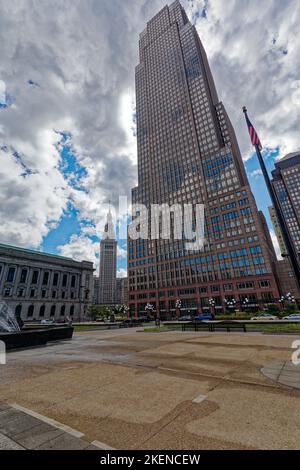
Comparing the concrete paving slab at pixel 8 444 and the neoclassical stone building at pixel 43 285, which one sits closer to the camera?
the concrete paving slab at pixel 8 444

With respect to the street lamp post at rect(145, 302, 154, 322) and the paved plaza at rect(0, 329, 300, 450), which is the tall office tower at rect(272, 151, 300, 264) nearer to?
the street lamp post at rect(145, 302, 154, 322)

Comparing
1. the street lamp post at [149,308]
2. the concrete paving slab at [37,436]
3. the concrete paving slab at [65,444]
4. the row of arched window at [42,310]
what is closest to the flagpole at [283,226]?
the concrete paving slab at [65,444]

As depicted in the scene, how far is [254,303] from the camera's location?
69562 mm

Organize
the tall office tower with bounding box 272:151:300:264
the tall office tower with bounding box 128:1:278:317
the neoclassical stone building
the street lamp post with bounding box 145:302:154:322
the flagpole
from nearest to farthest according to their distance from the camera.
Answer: the flagpole, the neoclassical stone building, the street lamp post with bounding box 145:302:154:322, the tall office tower with bounding box 128:1:278:317, the tall office tower with bounding box 272:151:300:264

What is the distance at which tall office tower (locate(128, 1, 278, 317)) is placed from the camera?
77.2m

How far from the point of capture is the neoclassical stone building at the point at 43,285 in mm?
68500

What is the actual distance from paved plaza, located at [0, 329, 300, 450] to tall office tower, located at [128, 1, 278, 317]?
233 feet

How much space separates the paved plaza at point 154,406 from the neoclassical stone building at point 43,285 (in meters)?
71.2

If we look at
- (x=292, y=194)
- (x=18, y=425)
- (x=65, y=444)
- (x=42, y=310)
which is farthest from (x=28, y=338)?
(x=292, y=194)

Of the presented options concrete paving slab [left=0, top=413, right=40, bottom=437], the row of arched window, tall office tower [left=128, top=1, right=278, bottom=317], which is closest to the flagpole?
concrete paving slab [left=0, top=413, right=40, bottom=437]

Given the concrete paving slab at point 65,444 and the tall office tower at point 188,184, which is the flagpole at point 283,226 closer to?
the concrete paving slab at point 65,444

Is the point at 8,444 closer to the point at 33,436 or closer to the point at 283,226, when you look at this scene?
the point at 33,436

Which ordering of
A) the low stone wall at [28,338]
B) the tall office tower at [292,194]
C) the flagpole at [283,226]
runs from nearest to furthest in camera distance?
the flagpole at [283,226]
the low stone wall at [28,338]
the tall office tower at [292,194]

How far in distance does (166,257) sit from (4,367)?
289ft
